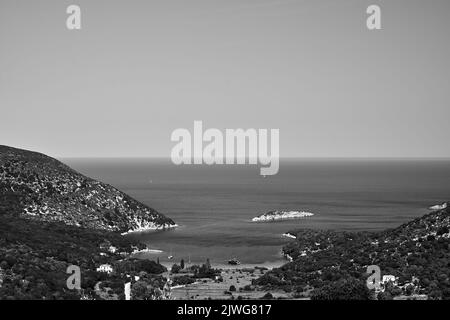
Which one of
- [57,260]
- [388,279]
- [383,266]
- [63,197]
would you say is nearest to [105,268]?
[57,260]

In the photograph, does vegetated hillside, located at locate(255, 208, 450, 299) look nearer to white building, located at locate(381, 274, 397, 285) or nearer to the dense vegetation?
white building, located at locate(381, 274, 397, 285)

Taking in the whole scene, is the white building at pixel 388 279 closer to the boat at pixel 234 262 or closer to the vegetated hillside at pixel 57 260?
the vegetated hillside at pixel 57 260

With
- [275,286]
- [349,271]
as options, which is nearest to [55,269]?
[275,286]

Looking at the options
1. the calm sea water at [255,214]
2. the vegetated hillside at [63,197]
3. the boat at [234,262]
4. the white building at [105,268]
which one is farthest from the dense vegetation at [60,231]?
the boat at [234,262]

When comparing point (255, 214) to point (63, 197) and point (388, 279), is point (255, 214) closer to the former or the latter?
point (63, 197)
